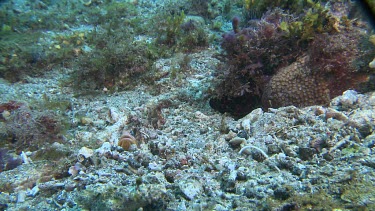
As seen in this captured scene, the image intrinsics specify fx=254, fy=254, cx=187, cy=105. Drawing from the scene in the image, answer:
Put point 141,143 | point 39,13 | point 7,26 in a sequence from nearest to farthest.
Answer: point 141,143 → point 7,26 → point 39,13

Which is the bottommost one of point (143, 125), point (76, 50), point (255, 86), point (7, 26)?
point (143, 125)

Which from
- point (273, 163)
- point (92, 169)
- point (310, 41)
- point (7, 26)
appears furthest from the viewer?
point (7, 26)

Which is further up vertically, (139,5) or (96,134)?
(139,5)

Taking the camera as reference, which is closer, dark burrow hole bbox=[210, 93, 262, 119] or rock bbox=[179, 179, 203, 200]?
rock bbox=[179, 179, 203, 200]

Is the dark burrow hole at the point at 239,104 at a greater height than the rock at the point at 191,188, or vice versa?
the dark burrow hole at the point at 239,104

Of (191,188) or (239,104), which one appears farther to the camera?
(239,104)

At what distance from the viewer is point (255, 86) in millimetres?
4977

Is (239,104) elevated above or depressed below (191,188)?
above

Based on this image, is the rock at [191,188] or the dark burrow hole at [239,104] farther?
the dark burrow hole at [239,104]

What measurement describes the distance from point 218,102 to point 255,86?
0.80 metres

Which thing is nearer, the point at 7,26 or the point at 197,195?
the point at 197,195

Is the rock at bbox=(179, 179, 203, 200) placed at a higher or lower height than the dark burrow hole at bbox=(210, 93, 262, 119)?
lower

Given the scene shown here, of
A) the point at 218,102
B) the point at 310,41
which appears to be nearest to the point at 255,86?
the point at 218,102

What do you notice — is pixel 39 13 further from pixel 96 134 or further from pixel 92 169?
pixel 92 169
